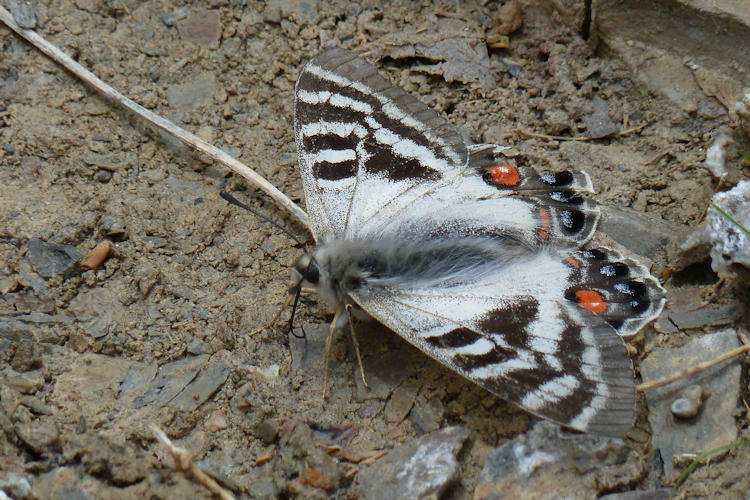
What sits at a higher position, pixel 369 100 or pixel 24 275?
pixel 369 100

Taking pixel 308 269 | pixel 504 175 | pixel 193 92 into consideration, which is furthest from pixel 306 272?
pixel 193 92

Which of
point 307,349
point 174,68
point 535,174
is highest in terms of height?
point 174,68

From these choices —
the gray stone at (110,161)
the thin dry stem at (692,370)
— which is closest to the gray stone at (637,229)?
the thin dry stem at (692,370)

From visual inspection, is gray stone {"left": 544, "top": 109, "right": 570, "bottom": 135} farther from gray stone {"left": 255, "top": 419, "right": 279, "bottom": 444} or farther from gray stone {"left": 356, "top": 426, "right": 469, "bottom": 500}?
gray stone {"left": 255, "top": 419, "right": 279, "bottom": 444}

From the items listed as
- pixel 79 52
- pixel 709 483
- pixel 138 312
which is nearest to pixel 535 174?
pixel 709 483

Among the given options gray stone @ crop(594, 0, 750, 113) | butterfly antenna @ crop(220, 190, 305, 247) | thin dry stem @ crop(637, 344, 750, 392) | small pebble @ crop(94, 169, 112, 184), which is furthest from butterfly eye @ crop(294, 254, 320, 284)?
gray stone @ crop(594, 0, 750, 113)

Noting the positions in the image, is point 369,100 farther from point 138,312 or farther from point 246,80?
point 138,312

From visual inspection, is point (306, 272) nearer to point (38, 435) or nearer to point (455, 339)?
point (455, 339)
